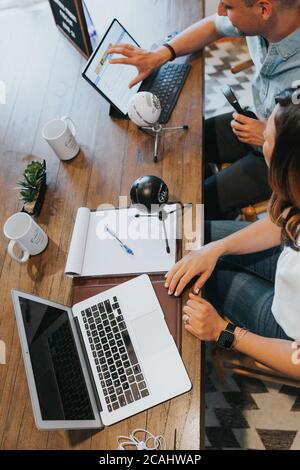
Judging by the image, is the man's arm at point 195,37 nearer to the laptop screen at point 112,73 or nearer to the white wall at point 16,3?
the laptop screen at point 112,73

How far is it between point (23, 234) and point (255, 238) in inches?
25.9

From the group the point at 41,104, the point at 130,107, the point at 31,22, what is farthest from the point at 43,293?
the point at 31,22

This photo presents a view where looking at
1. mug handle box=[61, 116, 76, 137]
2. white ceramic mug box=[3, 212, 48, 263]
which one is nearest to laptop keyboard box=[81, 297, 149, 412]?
white ceramic mug box=[3, 212, 48, 263]

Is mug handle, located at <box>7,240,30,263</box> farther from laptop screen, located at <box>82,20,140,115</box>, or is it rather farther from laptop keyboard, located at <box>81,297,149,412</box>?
laptop screen, located at <box>82,20,140,115</box>

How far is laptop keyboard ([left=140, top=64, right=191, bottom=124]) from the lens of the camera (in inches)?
52.1

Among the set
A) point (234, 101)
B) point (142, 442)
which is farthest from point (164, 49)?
point (142, 442)

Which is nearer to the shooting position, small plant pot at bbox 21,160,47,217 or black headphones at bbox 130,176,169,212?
black headphones at bbox 130,176,169,212

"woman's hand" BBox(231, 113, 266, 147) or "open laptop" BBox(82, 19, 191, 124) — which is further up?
"open laptop" BBox(82, 19, 191, 124)

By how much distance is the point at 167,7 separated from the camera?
159cm

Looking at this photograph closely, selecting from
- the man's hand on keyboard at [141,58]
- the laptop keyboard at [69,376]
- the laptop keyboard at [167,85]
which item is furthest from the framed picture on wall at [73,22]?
the laptop keyboard at [69,376]

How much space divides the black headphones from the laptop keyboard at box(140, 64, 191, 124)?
35 centimetres

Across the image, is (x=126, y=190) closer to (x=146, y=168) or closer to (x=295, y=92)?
(x=146, y=168)

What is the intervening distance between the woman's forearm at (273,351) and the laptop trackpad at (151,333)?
21 cm

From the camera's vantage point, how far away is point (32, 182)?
1217 millimetres
